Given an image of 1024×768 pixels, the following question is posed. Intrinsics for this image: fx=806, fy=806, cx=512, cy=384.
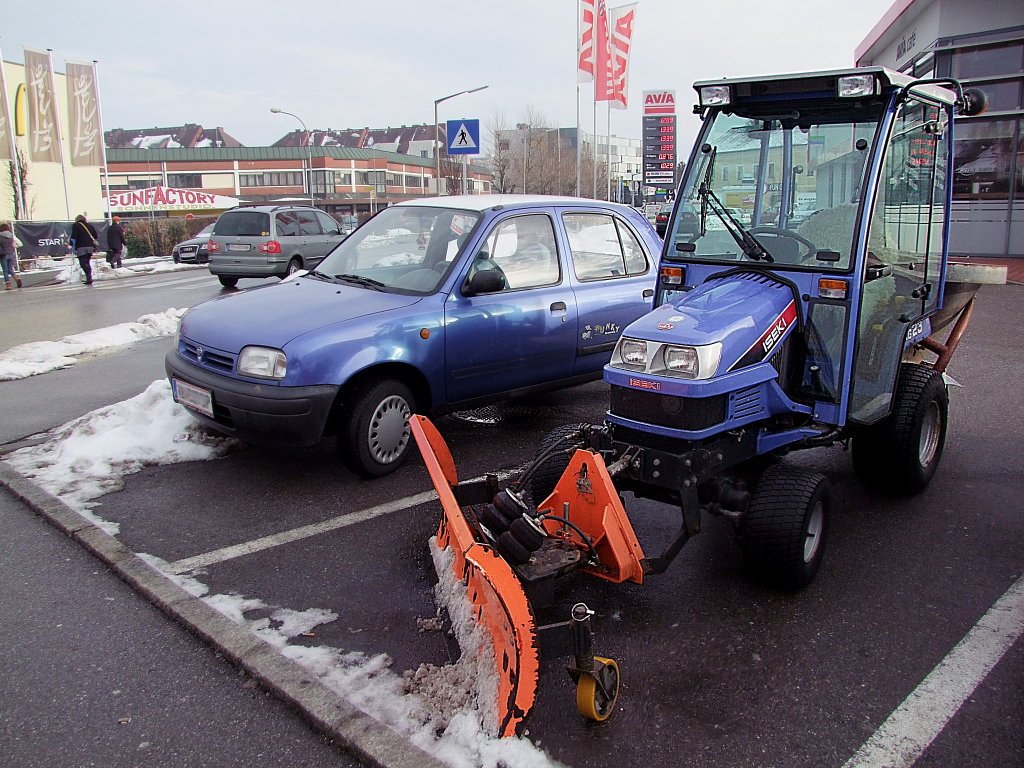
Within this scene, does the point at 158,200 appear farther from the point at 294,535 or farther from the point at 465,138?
the point at 294,535

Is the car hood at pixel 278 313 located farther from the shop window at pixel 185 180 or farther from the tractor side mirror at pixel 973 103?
the shop window at pixel 185 180

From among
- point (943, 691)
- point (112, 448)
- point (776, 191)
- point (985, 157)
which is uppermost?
point (985, 157)

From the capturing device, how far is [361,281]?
6.08m

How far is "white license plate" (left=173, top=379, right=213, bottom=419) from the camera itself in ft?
17.5

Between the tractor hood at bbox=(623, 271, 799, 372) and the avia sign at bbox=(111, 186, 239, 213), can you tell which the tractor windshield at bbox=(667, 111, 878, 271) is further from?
the avia sign at bbox=(111, 186, 239, 213)

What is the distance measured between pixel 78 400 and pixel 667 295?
5811 millimetres

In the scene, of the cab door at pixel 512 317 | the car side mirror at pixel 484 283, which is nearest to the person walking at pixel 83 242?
the cab door at pixel 512 317

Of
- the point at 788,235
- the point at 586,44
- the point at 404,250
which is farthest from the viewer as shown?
the point at 586,44

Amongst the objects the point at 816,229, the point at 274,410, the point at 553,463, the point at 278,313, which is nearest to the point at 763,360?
the point at 816,229

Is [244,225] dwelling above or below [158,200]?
below

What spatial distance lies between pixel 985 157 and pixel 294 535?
63.2 ft

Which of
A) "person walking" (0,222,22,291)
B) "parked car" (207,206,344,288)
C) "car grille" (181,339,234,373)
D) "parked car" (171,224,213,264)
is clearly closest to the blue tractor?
"car grille" (181,339,234,373)

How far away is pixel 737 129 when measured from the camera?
15.8 ft

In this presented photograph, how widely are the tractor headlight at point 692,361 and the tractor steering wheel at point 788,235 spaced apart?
3.34ft
